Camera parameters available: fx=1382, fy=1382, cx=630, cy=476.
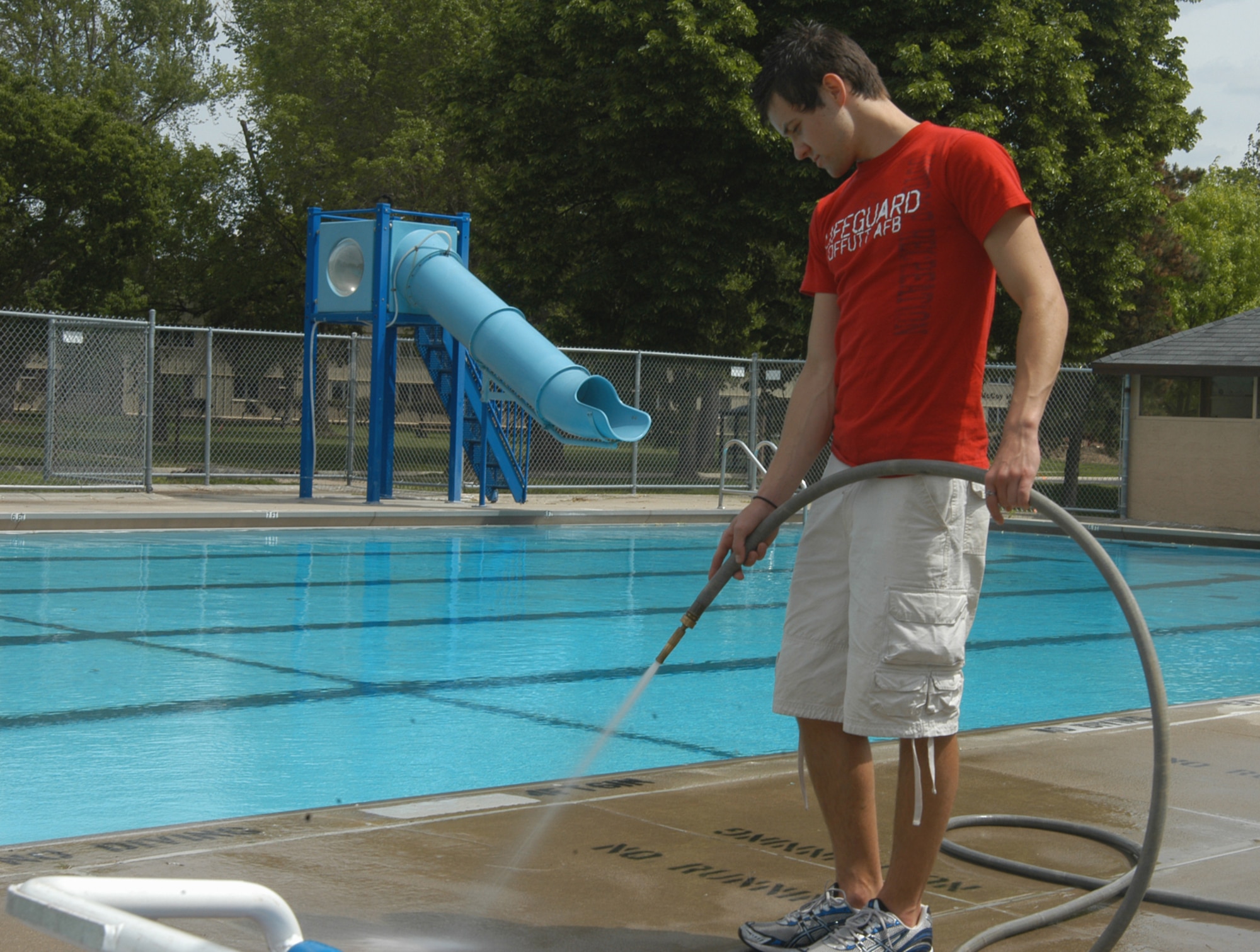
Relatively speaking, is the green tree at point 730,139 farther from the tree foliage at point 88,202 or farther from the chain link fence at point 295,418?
the tree foliage at point 88,202

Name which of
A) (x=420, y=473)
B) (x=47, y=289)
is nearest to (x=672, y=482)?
(x=420, y=473)

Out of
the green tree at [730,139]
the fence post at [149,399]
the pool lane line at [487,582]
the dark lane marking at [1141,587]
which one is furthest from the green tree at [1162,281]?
the fence post at [149,399]

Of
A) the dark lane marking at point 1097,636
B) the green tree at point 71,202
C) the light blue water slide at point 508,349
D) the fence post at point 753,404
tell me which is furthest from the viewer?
the green tree at point 71,202

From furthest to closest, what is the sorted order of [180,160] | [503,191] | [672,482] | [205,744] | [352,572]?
[180,160] → [503,191] → [672,482] → [352,572] → [205,744]

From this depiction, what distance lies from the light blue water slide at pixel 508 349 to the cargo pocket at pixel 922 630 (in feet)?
43.5

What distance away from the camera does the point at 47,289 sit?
1547 inches

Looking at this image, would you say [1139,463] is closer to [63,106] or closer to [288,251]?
[288,251]

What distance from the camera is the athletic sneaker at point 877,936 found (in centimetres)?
306

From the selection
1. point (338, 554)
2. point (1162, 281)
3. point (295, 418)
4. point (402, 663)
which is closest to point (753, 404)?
point (295, 418)

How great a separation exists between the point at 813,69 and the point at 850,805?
172 cm

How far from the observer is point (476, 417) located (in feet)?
62.7

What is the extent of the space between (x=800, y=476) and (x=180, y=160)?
44599 mm

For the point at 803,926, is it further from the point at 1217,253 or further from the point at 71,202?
the point at 1217,253

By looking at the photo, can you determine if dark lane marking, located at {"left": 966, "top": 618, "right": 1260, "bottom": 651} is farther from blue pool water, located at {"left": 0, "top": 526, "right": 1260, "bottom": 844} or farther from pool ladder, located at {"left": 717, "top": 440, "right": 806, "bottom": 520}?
pool ladder, located at {"left": 717, "top": 440, "right": 806, "bottom": 520}
